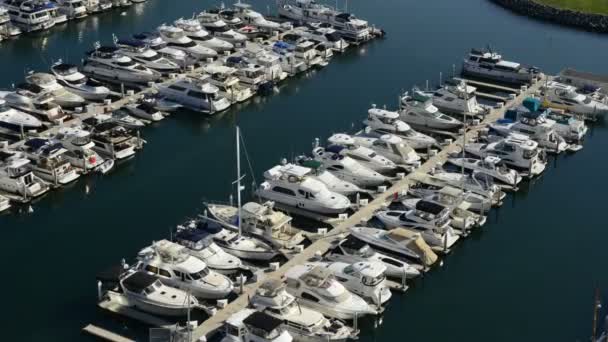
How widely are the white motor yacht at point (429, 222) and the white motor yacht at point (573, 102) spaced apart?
23.0 meters

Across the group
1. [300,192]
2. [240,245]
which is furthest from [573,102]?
[240,245]

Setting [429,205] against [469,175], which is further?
[469,175]

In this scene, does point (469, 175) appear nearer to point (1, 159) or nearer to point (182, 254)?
point (182, 254)

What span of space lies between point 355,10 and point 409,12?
578 centimetres

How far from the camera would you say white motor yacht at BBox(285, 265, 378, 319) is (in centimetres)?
4275

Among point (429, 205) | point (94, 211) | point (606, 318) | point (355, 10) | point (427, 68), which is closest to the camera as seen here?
point (606, 318)

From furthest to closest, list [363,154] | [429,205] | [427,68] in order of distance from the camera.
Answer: [427,68] < [363,154] < [429,205]

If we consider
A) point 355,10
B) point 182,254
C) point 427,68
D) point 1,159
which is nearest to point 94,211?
point 1,159

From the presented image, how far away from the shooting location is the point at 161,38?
80.1 m

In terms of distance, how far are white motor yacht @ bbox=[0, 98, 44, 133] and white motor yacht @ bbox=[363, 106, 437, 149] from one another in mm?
21958

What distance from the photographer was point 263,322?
129 feet

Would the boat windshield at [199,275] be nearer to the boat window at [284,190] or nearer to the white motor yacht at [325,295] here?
the white motor yacht at [325,295]

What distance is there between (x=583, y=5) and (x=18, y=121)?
60.8 metres

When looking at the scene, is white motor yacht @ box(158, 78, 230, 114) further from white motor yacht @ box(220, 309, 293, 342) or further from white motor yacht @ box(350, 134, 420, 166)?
white motor yacht @ box(220, 309, 293, 342)
